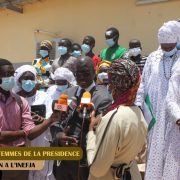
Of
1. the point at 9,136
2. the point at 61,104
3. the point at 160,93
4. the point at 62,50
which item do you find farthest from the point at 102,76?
the point at 61,104

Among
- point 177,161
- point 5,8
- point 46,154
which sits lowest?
point 177,161

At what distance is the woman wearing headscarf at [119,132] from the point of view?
7.81 ft

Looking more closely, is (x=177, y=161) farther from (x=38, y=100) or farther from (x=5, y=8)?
(x=5, y=8)

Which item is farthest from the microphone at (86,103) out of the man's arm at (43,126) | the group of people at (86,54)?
the group of people at (86,54)

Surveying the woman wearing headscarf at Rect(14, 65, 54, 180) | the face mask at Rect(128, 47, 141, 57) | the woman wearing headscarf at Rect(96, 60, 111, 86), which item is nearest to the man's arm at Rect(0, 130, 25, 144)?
the woman wearing headscarf at Rect(14, 65, 54, 180)

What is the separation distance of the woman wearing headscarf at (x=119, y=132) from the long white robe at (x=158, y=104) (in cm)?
159

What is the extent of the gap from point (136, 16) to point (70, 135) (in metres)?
5.36

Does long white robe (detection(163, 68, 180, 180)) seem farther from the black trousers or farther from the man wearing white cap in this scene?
the black trousers

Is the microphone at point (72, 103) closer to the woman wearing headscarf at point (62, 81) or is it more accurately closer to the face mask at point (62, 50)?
the woman wearing headscarf at point (62, 81)

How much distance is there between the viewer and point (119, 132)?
2383 mm

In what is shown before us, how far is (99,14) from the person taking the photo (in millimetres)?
8859

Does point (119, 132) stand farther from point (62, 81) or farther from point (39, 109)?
point (62, 81)

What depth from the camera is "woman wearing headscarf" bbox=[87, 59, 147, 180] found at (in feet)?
7.81

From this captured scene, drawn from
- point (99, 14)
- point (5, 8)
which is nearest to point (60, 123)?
point (99, 14)
